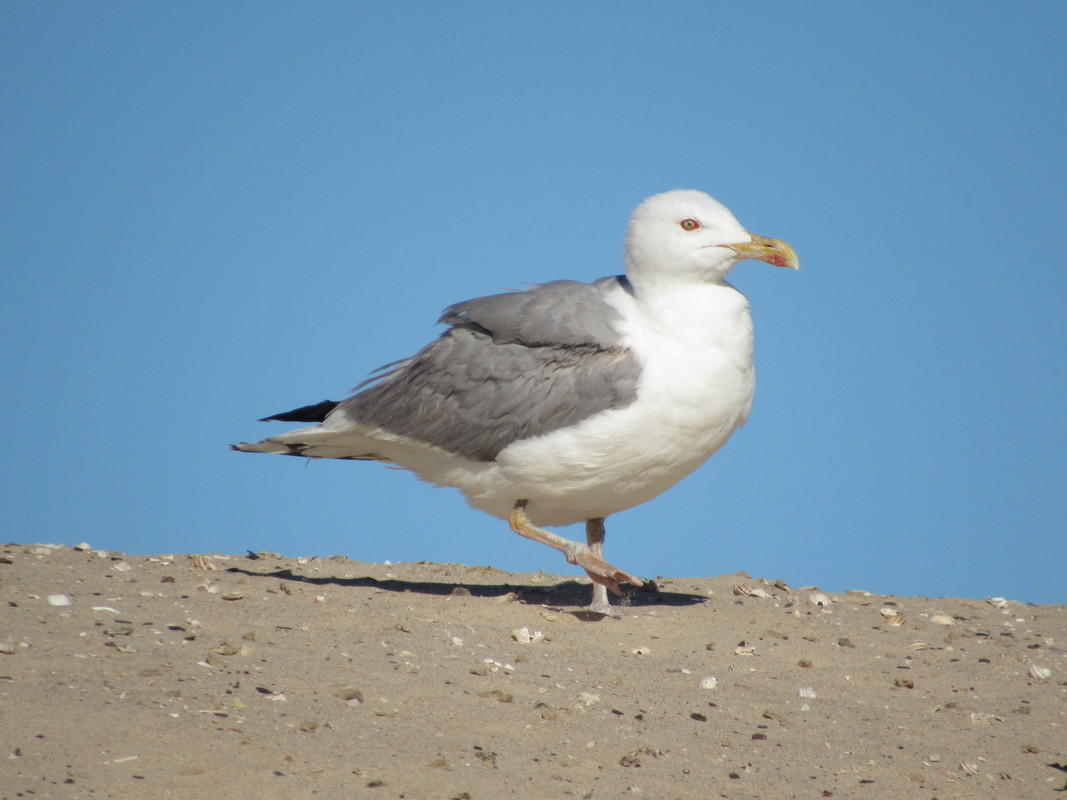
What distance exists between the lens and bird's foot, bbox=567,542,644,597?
824cm

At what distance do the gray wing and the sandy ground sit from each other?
1339mm

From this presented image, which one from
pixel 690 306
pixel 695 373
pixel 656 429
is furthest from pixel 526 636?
pixel 690 306

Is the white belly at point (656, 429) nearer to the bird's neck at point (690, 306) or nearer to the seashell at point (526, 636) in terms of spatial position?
the bird's neck at point (690, 306)

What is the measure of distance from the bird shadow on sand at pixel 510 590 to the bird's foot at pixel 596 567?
35 cm

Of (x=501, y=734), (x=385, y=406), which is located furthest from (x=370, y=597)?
(x=501, y=734)

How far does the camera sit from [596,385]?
7.86m

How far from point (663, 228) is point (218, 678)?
436cm

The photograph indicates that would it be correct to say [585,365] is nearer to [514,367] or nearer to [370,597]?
[514,367]

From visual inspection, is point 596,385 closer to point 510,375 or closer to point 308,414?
point 510,375

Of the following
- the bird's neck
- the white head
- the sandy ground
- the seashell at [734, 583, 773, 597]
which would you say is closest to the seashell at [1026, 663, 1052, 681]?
the sandy ground

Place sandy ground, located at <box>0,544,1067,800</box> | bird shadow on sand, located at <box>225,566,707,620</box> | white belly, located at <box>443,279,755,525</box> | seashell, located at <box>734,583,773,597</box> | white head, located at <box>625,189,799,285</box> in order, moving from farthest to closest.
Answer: seashell, located at <box>734,583,773,597</box> → bird shadow on sand, located at <box>225,566,707,620</box> → white head, located at <box>625,189,799,285</box> → white belly, located at <box>443,279,755,525</box> → sandy ground, located at <box>0,544,1067,800</box>

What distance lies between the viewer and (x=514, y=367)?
324 inches

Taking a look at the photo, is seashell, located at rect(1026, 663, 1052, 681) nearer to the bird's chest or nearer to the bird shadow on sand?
the bird shadow on sand

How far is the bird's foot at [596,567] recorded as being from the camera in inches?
324
